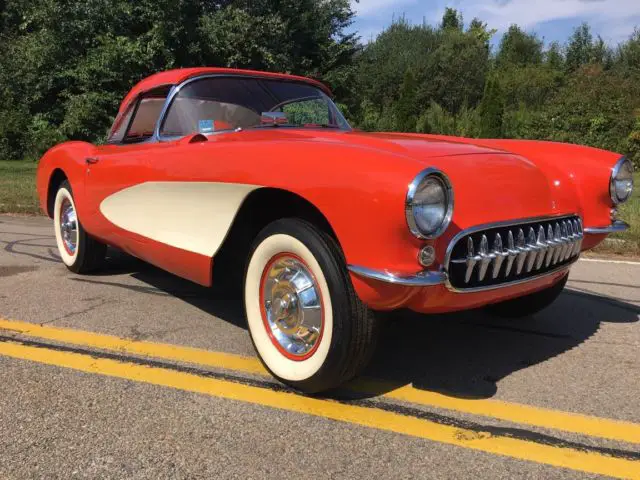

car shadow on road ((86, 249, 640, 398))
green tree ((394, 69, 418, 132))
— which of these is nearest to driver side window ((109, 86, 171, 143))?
car shadow on road ((86, 249, 640, 398))

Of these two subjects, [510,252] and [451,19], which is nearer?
[510,252]

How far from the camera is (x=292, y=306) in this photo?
2.64 metres

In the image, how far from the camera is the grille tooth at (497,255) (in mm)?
2371

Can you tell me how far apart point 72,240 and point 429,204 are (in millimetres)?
3828

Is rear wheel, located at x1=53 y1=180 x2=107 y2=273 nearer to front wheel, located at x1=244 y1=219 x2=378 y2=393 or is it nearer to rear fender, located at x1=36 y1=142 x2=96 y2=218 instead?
rear fender, located at x1=36 y1=142 x2=96 y2=218

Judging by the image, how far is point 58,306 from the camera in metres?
3.97

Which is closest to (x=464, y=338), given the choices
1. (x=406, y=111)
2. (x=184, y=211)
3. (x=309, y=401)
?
(x=309, y=401)

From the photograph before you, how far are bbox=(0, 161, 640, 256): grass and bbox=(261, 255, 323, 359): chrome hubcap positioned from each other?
185 inches

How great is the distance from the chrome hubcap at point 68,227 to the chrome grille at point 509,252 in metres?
3.71

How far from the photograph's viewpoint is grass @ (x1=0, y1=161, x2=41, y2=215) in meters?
9.09

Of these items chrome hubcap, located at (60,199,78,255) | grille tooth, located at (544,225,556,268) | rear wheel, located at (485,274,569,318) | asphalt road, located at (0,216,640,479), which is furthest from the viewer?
chrome hubcap, located at (60,199,78,255)

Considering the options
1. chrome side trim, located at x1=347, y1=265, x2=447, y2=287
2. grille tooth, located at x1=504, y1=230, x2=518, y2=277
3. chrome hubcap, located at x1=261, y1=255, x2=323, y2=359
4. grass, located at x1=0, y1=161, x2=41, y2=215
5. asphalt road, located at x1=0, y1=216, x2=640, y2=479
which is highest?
grille tooth, located at x1=504, y1=230, x2=518, y2=277

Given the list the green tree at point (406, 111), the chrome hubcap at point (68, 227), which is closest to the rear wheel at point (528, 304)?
the chrome hubcap at point (68, 227)

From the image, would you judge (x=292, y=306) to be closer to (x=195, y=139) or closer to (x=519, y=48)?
(x=195, y=139)
